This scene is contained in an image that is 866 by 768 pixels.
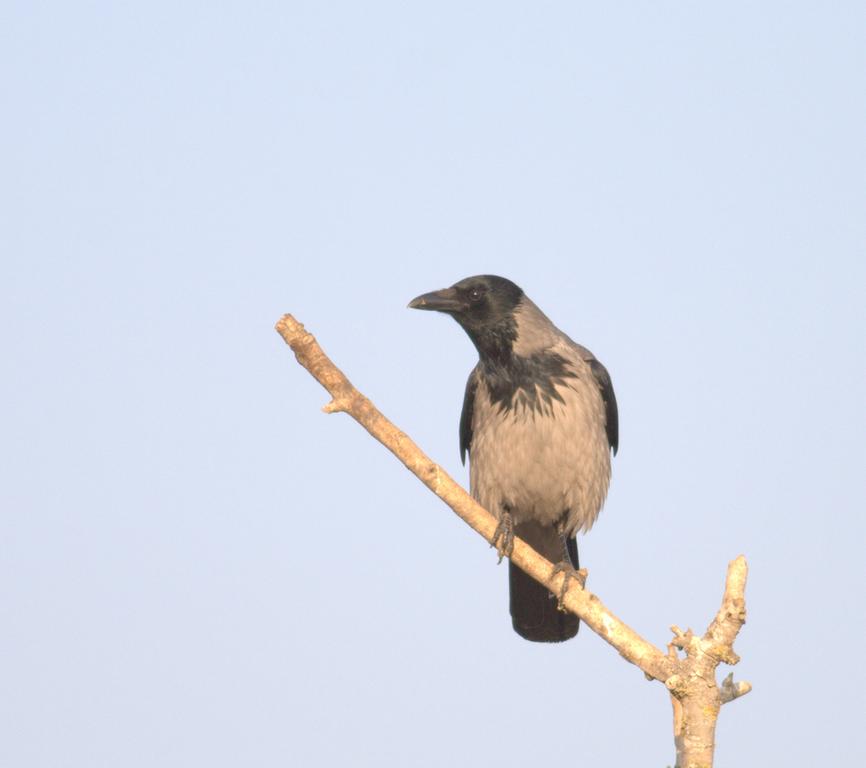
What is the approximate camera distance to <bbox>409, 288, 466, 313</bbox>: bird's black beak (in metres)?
8.27

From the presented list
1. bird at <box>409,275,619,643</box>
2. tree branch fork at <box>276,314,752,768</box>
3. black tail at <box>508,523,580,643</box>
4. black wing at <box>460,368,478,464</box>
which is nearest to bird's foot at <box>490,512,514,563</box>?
bird at <box>409,275,619,643</box>

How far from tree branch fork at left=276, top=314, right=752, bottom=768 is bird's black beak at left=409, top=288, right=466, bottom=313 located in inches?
76.1

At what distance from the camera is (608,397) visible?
8.84 m

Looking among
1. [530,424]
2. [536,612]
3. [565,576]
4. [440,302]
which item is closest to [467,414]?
[530,424]

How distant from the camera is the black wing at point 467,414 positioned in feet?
28.6

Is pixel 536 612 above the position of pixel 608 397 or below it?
below

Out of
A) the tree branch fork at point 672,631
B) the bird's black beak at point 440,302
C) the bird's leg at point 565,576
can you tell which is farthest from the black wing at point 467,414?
the tree branch fork at point 672,631

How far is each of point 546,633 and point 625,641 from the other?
244 centimetres

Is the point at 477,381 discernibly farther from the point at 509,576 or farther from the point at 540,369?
the point at 509,576

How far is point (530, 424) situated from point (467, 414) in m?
0.78

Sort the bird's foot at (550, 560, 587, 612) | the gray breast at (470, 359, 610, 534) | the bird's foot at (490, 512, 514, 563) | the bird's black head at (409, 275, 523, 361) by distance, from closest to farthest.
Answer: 1. the bird's foot at (550, 560, 587, 612)
2. the bird's foot at (490, 512, 514, 563)
3. the gray breast at (470, 359, 610, 534)
4. the bird's black head at (409, 275, 523, 361)

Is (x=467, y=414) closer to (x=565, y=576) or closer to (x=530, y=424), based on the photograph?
(x=530, y=424)

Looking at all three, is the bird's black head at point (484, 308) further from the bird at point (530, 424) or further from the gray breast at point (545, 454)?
the gray breast at point (545, 454)

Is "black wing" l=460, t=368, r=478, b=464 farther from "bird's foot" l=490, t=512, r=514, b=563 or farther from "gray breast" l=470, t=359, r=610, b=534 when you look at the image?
"bird's foot" l=490, t=512, r=514, b=563
